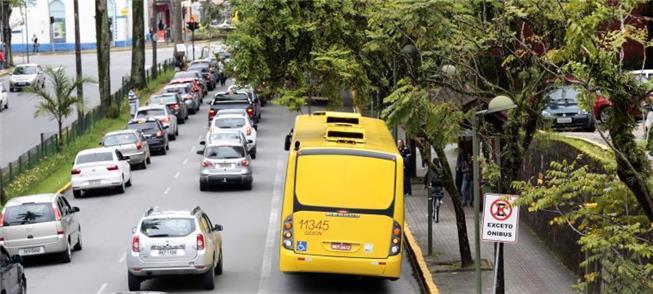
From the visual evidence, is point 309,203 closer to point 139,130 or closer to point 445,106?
point 445,106

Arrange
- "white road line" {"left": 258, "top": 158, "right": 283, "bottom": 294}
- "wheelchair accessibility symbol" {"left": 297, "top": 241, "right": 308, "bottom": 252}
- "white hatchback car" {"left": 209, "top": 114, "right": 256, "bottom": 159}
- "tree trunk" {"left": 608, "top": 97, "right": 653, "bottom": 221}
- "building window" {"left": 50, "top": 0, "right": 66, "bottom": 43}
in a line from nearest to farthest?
"tree trunk" {"left": 608, "top": 97, "right": 653, "bottom": 221}
"wheelchair accessibility symbol" {"left": 297, "top": 241, "right": 308, "bottom": 252}
"white road line" {"left": 258, "top": 158, "right": 283, "bottom": 294}
"white hatchback car" {"left": 209, "top": 114, "right": 256, "bottom": 159}
"building window" {"left": 50, "top": 0, "right": 66, "bottom": 43}

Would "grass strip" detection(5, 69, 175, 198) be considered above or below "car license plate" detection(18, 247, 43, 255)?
below

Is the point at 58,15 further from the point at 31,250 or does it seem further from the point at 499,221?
the point at 499,221

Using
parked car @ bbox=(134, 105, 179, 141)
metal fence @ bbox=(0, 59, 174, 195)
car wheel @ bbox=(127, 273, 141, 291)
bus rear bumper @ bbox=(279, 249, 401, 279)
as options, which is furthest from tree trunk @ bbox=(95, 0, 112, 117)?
bus rear bumper @ bbox=(279, 249, 401, 279)

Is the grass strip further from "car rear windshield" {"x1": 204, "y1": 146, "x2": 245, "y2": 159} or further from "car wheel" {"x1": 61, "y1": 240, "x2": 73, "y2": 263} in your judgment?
"car wheel" {"x1": 61, "y1": 240, "x2": 73, "y2": 263}

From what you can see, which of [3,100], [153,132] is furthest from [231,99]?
[3,100]

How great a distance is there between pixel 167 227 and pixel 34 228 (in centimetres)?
518

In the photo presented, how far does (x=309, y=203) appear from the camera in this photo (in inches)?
957

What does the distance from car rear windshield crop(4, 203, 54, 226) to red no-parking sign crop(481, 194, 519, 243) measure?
12.4 meters

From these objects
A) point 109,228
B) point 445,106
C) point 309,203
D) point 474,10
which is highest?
point 474,10

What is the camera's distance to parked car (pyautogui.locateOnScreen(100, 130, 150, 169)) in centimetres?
4656

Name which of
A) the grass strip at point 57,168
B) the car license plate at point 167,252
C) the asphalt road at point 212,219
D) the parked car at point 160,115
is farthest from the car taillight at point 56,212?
the parked car at point 160,115

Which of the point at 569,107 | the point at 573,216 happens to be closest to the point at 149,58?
the point at 569,107

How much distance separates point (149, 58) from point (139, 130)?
53726 millimetres
